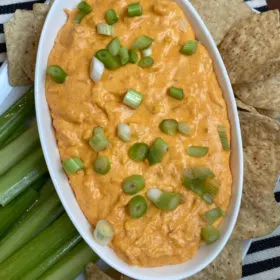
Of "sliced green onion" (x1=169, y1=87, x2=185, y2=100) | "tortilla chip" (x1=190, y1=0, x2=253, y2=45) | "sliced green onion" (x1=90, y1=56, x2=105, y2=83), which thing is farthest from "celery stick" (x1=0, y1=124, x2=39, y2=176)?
"tortilla chip" (x1=190, y1=0, x2=253, y2=45)

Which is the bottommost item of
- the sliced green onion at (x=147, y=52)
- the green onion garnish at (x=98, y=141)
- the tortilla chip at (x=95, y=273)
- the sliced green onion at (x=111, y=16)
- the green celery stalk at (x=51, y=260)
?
the tortilla chip at (x=95, y=273)

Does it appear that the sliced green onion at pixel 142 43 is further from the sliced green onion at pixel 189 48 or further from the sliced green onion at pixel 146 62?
the sliced green onion at pixel 189 48

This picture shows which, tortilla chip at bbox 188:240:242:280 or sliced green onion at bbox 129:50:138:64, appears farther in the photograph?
tortilla chip at bbox 188:240:242:280

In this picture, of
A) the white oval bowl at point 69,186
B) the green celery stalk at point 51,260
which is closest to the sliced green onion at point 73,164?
the white oval bowl at point 69,186

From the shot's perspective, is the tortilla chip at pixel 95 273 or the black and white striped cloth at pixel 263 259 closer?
the tortilla chip at pixel 95 273

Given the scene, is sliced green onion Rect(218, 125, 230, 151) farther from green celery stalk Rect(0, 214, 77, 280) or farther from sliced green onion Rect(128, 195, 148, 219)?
green celery stalk Rect(0, 214, 77, 280)

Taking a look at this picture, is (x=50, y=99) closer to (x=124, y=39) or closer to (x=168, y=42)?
(x=124, y=39)
